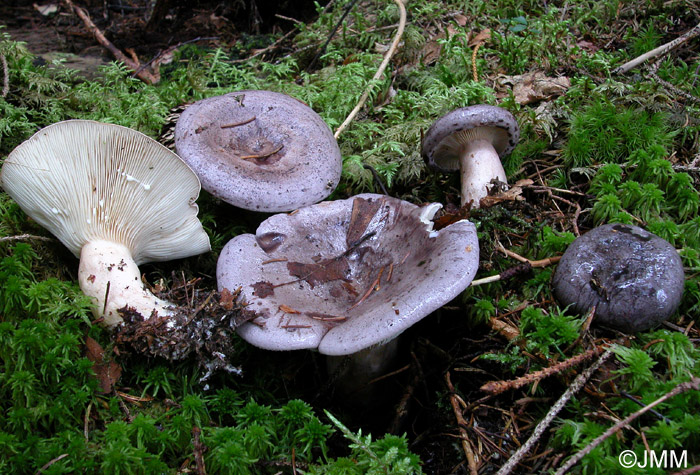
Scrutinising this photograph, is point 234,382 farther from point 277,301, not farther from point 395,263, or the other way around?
point 395,263

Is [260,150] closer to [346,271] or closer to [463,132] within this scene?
[346,271]

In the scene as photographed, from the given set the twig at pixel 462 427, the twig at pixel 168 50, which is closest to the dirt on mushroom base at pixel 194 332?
the twig at pixel 462 427

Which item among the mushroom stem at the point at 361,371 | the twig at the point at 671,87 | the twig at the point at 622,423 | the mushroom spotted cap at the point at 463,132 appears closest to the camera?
the twig at the point at 622,423

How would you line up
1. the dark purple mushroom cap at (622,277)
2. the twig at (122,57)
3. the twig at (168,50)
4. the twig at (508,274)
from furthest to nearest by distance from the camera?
the twig at (168,50) → the twig at (122,57) → the twig at (508,274) → the dark purple mushroom cap at (622,277)

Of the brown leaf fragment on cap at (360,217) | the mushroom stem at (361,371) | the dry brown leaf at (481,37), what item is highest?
the dry brown leaf at (481,37)

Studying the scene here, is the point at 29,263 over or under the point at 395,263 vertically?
over

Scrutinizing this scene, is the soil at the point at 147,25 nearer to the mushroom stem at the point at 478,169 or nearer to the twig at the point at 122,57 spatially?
→ the twig at the point at 122,57

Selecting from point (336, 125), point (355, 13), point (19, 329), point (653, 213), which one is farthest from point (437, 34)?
point (19, 329)
